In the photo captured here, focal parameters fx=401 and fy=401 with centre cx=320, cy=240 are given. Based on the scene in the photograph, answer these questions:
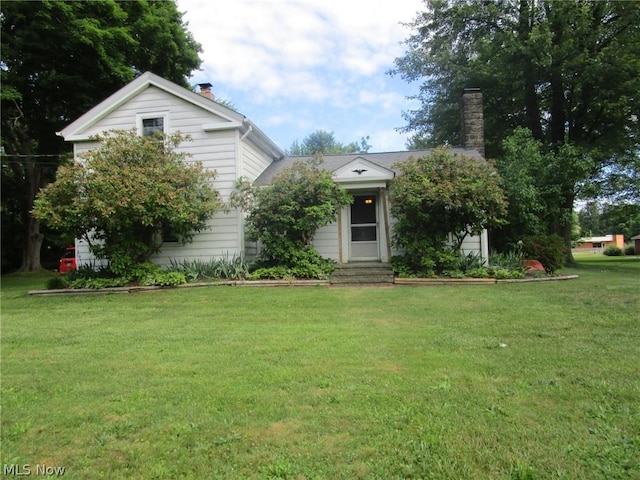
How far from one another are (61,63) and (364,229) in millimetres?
13931


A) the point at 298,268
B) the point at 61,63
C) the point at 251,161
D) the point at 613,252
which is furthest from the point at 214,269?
the point at 613,252

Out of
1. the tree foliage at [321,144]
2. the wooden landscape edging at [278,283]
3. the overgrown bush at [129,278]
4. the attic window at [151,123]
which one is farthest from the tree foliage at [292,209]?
the tree foliage at [321,144]

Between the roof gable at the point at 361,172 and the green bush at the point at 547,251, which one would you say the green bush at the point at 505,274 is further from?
the roof gable at the point at 361,172

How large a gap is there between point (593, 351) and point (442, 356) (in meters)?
1.63

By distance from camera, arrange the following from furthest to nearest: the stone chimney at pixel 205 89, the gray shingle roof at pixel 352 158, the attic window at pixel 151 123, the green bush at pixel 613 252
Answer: the green bush at pixel 613 252
the stone chimney at pixel 205 89
the gray shingle roof at pixel 352 158
the attic window at pixel 151 123

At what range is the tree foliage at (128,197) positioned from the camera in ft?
30.2

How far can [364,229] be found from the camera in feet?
40.4

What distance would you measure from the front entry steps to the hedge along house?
3.40 ft

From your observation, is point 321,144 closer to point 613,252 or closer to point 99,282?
point 613,252

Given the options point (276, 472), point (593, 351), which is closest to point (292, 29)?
point (593, 351)

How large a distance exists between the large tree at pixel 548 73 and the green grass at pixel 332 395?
1128cm

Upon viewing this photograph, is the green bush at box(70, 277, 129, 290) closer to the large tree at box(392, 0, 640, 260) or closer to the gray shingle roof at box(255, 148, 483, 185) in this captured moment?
the gray shingle roof at box(255, 148, 483, 185)

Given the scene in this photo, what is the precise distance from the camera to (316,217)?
10195 millimetres

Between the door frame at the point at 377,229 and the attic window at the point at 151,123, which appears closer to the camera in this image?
the attic window at the point at 151,123
